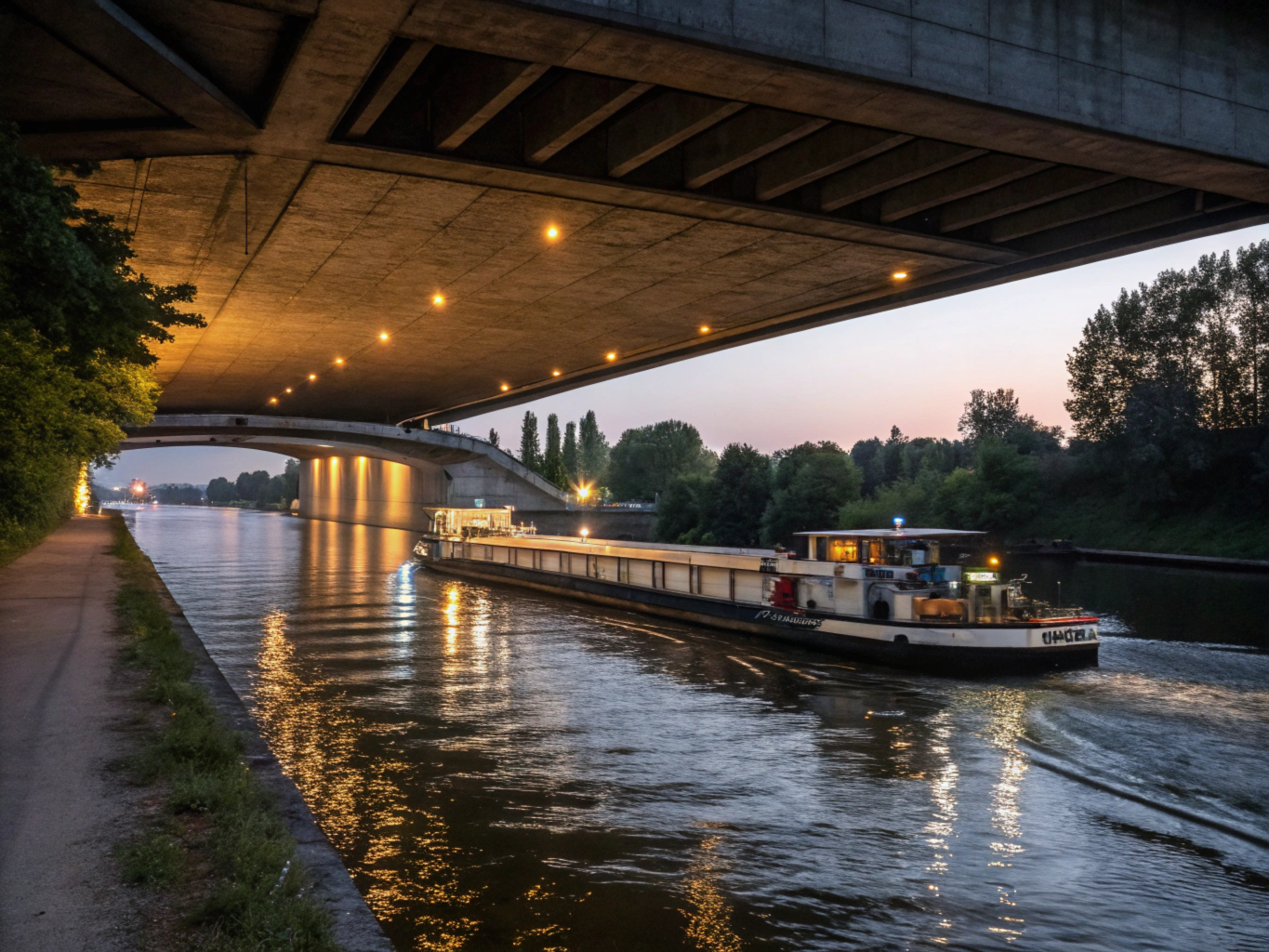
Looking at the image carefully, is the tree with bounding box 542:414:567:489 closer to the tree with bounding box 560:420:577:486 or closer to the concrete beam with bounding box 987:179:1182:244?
the tree with bounding box 560:420:577:486

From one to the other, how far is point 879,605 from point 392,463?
85.6 metres

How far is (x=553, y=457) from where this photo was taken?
5054 inches

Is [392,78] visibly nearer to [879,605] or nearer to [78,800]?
[78,800]

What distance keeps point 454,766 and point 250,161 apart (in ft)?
38.9

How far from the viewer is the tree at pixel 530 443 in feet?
451

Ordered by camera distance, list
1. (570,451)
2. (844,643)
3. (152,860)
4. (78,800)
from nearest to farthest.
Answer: (152,860), (78,800), (844,643), (570,451)

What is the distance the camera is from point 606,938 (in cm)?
834

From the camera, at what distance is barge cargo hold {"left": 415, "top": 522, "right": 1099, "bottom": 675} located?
21703 mm

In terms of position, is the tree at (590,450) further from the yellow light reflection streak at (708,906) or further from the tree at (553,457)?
the yellow light reflection streak at (708,906)

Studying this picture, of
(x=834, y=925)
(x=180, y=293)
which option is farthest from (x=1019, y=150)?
(x=180, y=293)

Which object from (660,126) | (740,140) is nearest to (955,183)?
(740,140)

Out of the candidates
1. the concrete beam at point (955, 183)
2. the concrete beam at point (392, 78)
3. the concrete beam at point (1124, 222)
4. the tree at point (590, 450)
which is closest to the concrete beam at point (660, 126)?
the concrete beam at point (392, 78)

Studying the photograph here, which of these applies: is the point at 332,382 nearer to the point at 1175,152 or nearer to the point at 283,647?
the point at 283,647

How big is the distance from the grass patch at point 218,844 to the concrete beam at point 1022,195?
57.8ft
